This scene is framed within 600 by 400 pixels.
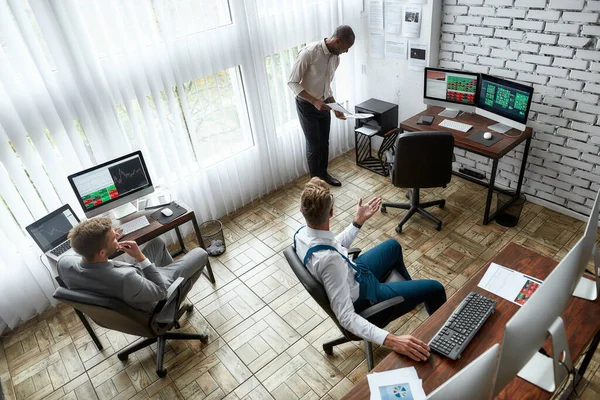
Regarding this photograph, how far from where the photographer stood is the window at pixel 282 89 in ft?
13.8

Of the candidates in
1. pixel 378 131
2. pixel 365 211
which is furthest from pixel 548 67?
pixel 365 211

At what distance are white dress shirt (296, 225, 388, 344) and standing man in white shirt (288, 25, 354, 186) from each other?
214cm

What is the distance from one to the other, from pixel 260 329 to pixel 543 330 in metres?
2.05

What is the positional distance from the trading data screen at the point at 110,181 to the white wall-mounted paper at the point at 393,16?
2.84 m

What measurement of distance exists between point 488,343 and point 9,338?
11.3 ft

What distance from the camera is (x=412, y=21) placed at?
416 centimetres

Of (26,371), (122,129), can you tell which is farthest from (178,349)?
(122,129)

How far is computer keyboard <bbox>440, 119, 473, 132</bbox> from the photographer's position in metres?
3.78

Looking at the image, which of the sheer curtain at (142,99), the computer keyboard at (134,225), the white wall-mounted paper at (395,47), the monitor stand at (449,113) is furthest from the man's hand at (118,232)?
the white wall-mounted paper at (395,47)

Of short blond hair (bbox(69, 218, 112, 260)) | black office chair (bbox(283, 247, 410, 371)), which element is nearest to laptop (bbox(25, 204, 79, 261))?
short blond hair (bbox(69, 218, 112, 260))

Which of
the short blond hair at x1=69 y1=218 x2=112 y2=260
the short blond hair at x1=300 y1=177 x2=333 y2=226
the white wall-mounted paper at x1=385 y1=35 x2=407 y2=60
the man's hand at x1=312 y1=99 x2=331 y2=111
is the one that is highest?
the white wall-mounted paper at x1=385 y1=35 x2=407 y2=60

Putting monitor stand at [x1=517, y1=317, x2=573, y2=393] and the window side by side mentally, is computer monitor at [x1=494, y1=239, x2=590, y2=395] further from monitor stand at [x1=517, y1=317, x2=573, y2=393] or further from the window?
the window

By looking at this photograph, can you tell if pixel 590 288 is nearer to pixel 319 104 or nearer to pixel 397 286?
pixel 397 286

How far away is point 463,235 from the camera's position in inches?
147
